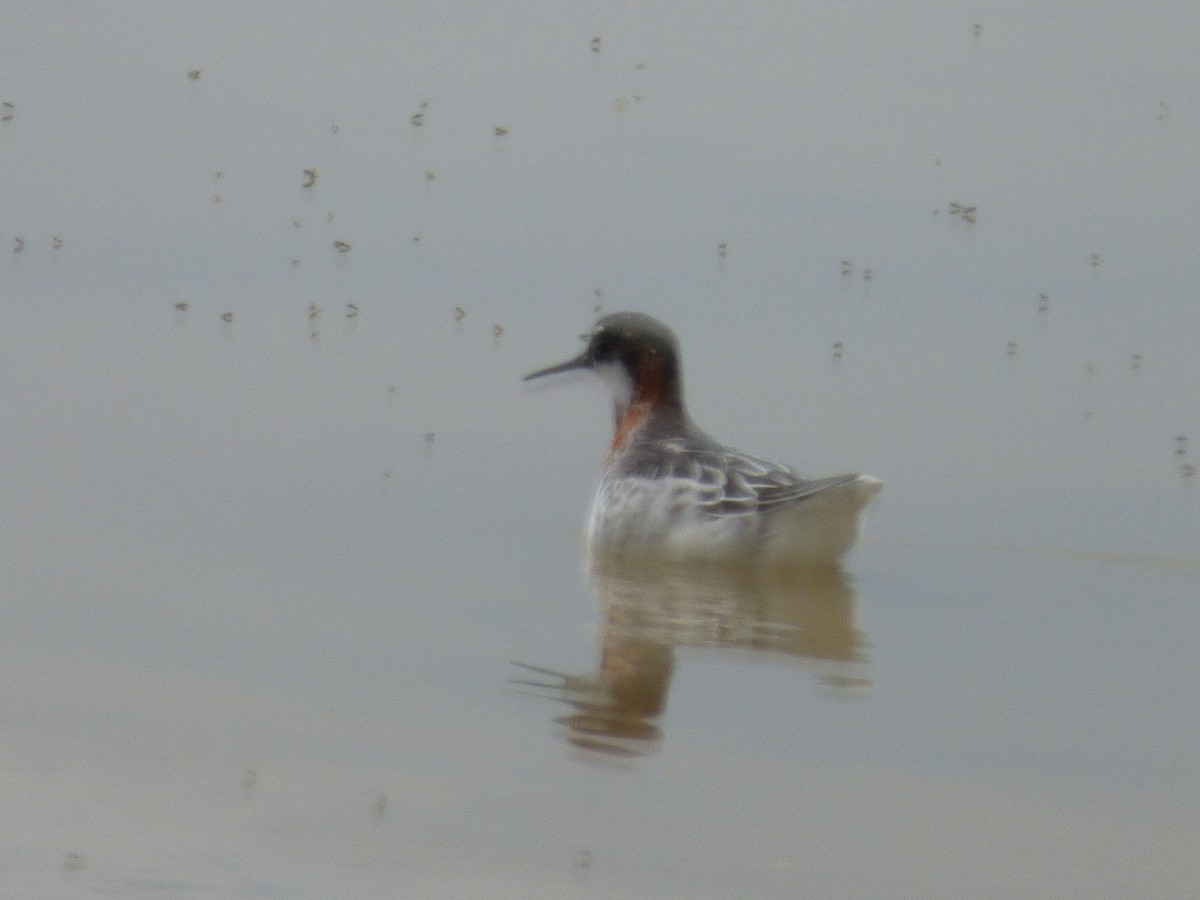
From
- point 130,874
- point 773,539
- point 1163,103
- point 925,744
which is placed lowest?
point 130,874

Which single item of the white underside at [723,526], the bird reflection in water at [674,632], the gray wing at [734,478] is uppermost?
the gray wing at [734,478]

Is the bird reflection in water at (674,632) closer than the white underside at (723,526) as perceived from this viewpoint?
Yes

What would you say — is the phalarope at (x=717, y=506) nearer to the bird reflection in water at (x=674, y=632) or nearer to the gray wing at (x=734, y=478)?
the gray wing at (x=734, y=478)

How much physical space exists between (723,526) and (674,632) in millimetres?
1584

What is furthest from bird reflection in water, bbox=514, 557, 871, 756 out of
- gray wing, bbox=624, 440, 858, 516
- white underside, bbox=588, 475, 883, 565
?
gray wing, bbox=624, 440, 858, 516

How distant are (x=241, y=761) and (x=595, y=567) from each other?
422 centimetres

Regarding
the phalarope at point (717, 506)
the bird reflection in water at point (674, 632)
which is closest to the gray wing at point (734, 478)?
the phalarope at point (717, 506)

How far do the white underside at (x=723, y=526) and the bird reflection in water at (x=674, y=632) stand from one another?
0.32 feet

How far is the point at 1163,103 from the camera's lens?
74.6ft

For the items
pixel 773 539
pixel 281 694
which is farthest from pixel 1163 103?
pixel 281 694

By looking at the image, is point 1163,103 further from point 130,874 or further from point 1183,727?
point 130,874

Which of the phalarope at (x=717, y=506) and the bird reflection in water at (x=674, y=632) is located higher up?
the phalarope at (x=717, y=506)

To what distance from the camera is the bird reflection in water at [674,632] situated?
7.75 metres

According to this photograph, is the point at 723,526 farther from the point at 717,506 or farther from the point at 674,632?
the point at 674,632
